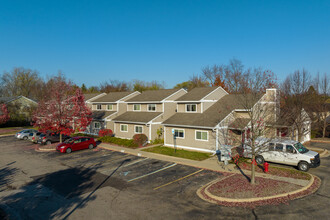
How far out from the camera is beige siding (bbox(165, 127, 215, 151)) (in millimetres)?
22328

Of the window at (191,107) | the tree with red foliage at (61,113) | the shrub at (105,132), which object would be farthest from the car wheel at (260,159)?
the shrub at (105,132)

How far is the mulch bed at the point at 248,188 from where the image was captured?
11858mm

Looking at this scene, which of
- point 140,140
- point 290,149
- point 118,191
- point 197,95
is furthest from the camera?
point 197,95

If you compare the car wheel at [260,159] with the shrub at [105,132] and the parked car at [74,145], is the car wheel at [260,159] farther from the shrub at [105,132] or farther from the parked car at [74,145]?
the shrub at [105,132]

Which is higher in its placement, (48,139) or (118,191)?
(48,139)

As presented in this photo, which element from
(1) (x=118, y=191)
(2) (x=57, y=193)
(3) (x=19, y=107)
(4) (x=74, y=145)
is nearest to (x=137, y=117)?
(4) (x=74, y=145)

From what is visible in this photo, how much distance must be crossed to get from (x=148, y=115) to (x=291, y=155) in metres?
18.5

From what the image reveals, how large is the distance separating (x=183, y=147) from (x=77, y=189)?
13.2m

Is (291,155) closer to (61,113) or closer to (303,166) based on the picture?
(303,166)

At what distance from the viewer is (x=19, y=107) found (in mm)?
53062

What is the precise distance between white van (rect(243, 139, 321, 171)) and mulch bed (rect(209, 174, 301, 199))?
9.14 feet

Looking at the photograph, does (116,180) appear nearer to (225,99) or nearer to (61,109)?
(61,109)

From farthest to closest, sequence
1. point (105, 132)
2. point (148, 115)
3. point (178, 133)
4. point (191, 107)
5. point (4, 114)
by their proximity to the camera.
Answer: point (4, 114) < point (105, 132) < point (148, 115) < point (191, 107) < point (178, 133)

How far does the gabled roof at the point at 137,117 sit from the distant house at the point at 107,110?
1789mm
